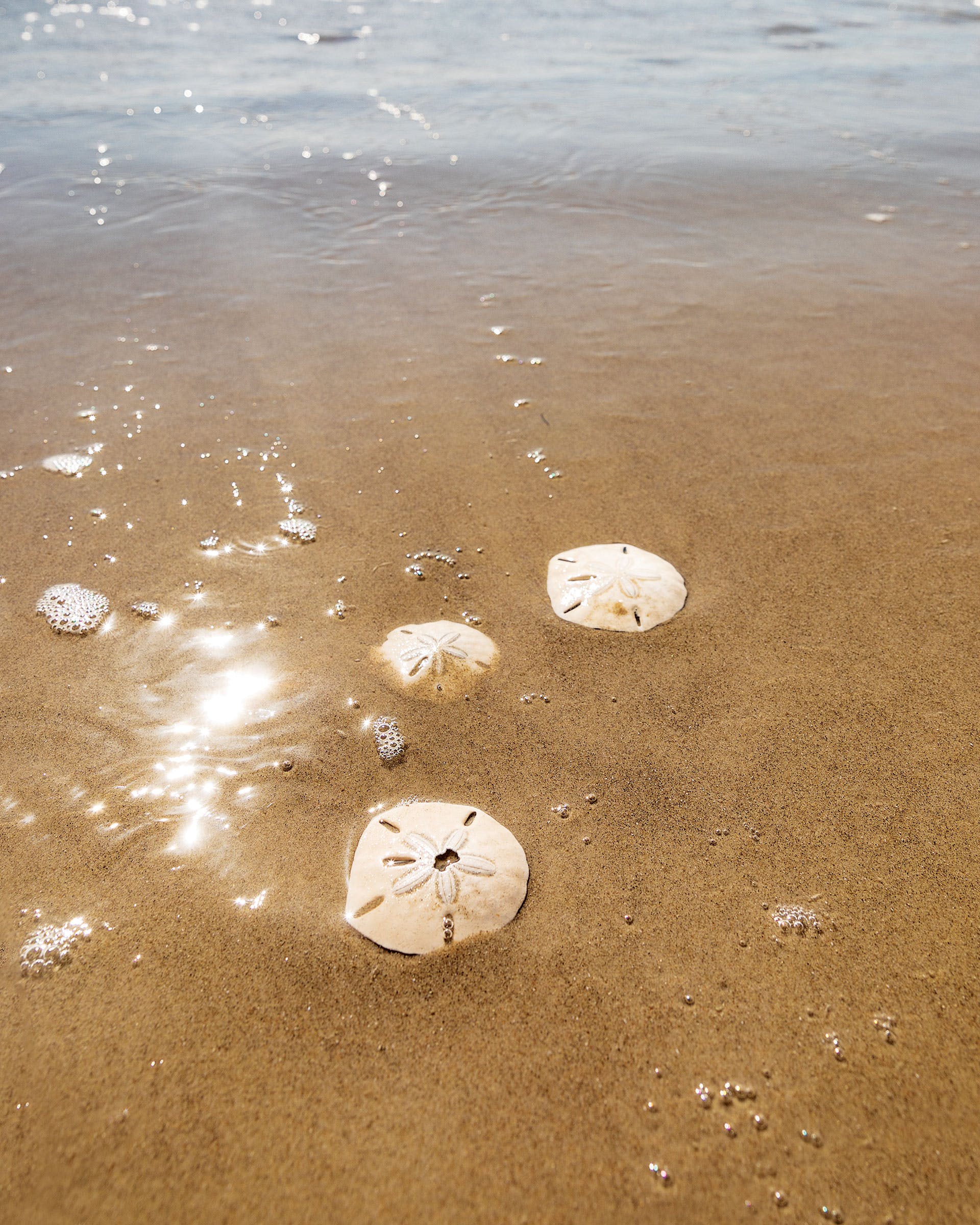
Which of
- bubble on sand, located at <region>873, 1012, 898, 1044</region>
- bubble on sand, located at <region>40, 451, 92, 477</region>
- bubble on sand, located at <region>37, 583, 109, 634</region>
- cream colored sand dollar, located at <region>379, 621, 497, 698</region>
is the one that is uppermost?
bubble on sand, located at <region>40, 451, 92, 477</region>

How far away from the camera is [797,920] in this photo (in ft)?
7.45

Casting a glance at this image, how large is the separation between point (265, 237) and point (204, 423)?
301cm

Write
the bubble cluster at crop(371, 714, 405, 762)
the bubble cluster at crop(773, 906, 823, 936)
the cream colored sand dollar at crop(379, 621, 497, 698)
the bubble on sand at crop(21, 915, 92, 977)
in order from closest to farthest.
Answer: the bubble on sand at crop(21, 915, 92, 977) → the bubble cluster at crop(773, 906, 823, 936) → the bubble cluster at crop(371, 714, 405, 762) → the cream colored sand dollar at crop(379, 621, 497, 698)

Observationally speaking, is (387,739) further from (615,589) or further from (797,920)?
(797,920)

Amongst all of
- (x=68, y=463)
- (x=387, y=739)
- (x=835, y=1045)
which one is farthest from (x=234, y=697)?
(x=835, y=1045)

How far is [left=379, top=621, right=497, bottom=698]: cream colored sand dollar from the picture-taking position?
297 centimetres

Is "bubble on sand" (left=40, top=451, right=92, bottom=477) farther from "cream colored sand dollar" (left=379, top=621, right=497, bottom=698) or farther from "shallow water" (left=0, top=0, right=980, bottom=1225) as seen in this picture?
"cream colored sand dollar" (left=379, top=621, right=497, bottom=698)

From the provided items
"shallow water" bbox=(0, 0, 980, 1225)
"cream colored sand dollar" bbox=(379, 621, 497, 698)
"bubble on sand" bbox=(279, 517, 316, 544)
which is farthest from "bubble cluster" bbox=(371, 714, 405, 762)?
"bubble on sand" bbox=(279, 517, 316, 544)

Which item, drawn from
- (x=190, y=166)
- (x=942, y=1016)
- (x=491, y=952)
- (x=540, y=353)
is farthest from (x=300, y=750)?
(x=190, y=166)

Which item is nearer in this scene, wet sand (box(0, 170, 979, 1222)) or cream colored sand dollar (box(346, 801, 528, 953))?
wet sand (box(0, 170, 979, 1222))

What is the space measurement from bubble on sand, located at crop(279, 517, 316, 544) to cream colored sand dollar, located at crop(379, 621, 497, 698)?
818mm

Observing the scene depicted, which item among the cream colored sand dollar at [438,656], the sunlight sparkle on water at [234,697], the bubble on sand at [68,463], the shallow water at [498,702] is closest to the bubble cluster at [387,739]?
the shallow water at [498,702]

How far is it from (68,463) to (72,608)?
1.23 metres

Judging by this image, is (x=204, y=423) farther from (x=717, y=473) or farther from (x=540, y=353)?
(x=717, y=473)
